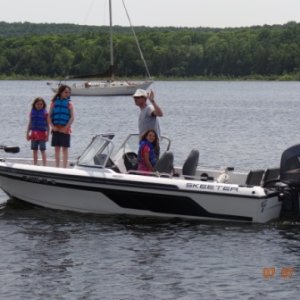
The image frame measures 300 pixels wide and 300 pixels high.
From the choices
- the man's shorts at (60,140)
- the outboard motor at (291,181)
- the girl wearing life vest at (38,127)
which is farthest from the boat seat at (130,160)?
the outboard motor at (291,181)

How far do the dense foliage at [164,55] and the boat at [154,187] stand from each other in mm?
113012

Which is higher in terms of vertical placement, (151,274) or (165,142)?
(165,142)

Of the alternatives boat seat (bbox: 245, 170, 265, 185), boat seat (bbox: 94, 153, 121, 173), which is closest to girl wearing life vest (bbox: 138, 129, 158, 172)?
boat seat (bbox: 94, 153, 121, 173)

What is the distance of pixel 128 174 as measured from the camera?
51.1 feet

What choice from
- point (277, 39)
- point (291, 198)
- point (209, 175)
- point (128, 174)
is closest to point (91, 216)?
point (128, 174)

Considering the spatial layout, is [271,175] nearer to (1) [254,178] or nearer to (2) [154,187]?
(1) [254,178]

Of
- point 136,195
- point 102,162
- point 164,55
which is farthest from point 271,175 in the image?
point 164,55

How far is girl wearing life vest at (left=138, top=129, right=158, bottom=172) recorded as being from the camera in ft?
50.8

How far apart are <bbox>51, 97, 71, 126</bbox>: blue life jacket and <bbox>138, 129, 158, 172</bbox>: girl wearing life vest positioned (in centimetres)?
150

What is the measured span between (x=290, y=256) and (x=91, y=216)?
370 centimetres

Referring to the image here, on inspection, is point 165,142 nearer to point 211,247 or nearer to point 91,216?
point 91,216

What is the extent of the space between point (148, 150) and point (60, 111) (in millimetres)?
1774

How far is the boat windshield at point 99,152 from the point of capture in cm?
1578

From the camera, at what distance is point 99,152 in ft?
52.0
